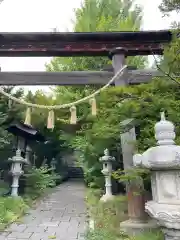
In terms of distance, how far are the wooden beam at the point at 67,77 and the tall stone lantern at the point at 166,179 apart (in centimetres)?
284

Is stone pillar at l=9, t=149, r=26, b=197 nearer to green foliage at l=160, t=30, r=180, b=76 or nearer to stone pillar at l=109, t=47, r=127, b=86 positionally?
stone pillar at l=109, t=47, r=127, b=86

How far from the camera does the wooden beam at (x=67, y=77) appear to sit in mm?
5648

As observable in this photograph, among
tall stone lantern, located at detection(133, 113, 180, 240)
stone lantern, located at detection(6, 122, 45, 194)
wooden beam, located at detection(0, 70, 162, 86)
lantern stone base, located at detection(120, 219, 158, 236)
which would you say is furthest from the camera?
stone lantern, located at detection(6, 122, 45, 194)

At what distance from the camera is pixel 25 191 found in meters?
9.07

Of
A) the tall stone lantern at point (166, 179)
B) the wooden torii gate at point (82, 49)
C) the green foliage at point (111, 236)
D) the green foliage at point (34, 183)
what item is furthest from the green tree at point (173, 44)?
the green foliage at point (34, 183)

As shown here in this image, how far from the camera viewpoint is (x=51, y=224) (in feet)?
18.0

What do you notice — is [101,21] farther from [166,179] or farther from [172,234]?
[172,234]

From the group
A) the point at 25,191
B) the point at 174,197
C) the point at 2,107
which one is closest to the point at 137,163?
the point at 174,197

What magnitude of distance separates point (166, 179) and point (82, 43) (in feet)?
13.8

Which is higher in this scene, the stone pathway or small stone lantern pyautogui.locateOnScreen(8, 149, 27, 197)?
small stone lantern pyautogui.locateOnScreen(8, 149, 27, 197)

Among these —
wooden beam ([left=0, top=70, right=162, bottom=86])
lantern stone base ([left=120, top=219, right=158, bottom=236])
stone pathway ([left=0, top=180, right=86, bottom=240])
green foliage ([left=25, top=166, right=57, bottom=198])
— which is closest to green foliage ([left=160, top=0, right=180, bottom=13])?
wooden beam ([left=0, top=70, right=162, bottom=86])

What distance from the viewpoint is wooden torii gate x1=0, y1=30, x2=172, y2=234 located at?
5668 mm

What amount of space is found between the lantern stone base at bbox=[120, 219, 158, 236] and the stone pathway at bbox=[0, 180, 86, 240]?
855 millimetres

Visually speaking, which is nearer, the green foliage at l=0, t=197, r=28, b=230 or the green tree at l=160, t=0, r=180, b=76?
the green tree at l=160, t=0, r=180, b=76
